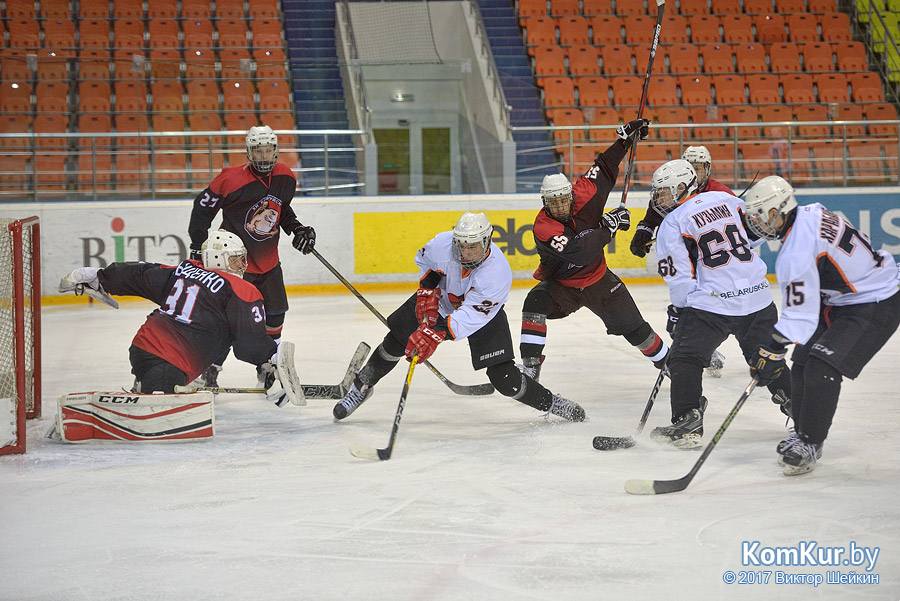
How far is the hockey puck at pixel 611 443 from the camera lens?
12.0 ft

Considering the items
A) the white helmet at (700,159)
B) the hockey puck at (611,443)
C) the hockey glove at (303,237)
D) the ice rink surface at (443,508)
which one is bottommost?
the ice rink surface at (443,508)

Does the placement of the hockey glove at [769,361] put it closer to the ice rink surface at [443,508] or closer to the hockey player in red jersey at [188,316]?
the ice rink surface at [443,508]

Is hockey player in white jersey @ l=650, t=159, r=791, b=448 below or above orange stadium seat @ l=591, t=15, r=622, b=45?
below

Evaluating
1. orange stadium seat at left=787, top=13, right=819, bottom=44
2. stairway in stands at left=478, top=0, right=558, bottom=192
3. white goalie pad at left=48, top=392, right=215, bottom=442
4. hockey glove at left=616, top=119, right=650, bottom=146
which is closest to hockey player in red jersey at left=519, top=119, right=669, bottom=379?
hockey glove at left=616, top=119, right=650, bottom=146

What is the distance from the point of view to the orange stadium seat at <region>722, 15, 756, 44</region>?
12.9 meters

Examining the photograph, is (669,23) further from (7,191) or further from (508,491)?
(508,491)

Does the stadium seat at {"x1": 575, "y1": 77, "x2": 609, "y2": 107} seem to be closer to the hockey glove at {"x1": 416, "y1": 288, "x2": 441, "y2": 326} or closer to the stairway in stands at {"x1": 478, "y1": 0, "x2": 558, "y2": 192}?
the stairway in stands at {"x1": 478, "y1": 0, "x2": 558, "y2": 192}

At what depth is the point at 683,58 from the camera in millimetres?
12500

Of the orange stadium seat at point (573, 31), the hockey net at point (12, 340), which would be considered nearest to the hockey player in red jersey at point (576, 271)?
the hockey net at point (12, 340)

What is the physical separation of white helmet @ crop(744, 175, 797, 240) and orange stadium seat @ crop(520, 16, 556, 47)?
32.3ft

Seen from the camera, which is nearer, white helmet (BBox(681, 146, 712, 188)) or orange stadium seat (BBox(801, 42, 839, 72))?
white helmet (BBox(681, 146, 712, 188))

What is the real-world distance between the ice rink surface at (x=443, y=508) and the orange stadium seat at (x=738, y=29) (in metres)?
9.20

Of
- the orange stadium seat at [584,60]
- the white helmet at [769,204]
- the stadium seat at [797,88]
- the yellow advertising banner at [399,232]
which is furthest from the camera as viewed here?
the orange stadium seat at [584,60]

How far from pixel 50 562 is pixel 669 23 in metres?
12.0
